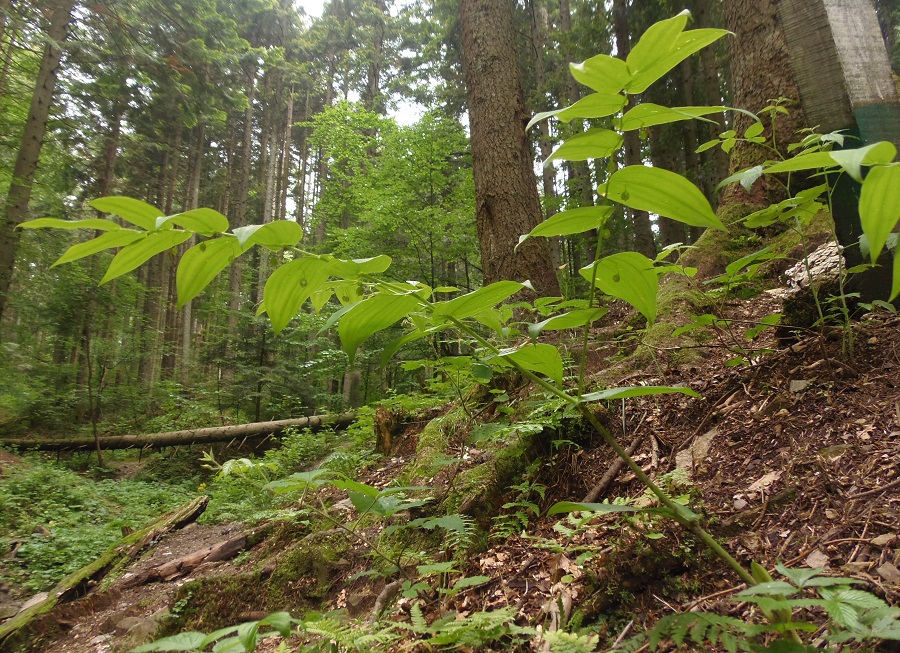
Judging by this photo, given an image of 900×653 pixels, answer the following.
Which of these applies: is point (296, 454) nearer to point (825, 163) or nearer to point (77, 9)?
point (825, 163)

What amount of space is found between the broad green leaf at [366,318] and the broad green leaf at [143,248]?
0.36 m

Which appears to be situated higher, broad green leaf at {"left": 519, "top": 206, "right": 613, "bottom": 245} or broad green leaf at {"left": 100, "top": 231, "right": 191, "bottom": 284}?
broad green leaf at {"left": 519, "top": 206, "right": 613, "bottom": 245}

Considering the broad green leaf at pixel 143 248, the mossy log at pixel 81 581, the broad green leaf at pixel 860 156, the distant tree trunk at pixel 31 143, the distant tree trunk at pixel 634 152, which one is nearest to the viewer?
the broad green leaf at pixel 860 156

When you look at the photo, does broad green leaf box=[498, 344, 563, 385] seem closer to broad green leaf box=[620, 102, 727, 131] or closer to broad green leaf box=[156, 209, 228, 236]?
broad green leaf box=[620, 102, 727, 131]

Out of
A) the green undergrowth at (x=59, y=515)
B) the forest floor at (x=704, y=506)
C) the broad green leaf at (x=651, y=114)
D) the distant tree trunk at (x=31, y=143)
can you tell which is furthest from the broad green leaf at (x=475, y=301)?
the distant tree trunk at (x=31, y=143)

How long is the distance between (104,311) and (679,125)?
13.3m

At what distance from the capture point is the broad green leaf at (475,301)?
37.9 inches

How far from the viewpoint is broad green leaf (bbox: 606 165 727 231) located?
832 mm

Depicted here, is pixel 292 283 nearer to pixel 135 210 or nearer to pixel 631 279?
pixel 135 210

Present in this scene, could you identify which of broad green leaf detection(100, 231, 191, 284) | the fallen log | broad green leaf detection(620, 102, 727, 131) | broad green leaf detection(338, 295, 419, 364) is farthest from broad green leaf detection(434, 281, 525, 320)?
the fallen log

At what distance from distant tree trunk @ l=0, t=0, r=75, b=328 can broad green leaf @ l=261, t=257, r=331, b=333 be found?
9731 mm


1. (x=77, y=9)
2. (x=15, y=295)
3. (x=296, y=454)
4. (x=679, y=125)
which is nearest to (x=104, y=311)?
(x=15, y=295)

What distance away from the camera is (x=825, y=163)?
2.95 feet

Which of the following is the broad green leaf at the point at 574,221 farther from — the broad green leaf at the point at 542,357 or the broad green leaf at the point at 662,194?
the broad green leaf at the point at 542,357
